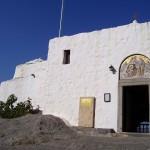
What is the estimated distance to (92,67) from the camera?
1476 cm

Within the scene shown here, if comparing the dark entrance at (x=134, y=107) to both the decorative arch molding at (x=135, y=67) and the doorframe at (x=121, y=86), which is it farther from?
the decorative arch molding at (x=135, y=67)

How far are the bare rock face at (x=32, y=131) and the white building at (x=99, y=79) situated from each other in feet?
17.3

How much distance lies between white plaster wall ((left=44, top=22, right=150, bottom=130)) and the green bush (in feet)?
3.52

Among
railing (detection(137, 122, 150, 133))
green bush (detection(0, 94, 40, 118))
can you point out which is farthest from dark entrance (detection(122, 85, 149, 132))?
green bush (detection(0, 94, 40, 118))

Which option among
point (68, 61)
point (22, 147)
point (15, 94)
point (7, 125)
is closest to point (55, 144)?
point (22, 147)

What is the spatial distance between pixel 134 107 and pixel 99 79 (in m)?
2.40

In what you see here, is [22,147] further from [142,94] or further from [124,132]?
[142,94]

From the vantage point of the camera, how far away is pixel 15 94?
1844cm

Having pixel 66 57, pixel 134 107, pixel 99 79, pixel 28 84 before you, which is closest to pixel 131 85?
pixel 99 79

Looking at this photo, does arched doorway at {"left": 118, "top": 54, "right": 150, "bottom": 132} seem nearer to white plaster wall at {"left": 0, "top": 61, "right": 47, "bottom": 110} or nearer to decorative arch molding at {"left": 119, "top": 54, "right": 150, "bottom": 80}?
decorative arch molding at {"left": 119, "top": 54, "right": 150, "bottom": 80}

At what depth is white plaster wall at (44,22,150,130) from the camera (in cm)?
1366

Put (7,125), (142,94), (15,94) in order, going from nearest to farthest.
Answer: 1. (7,125)
2. (142,94)
3. (15,94)

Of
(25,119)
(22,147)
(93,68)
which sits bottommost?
(22,147)

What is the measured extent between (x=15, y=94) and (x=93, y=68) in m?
5.95
